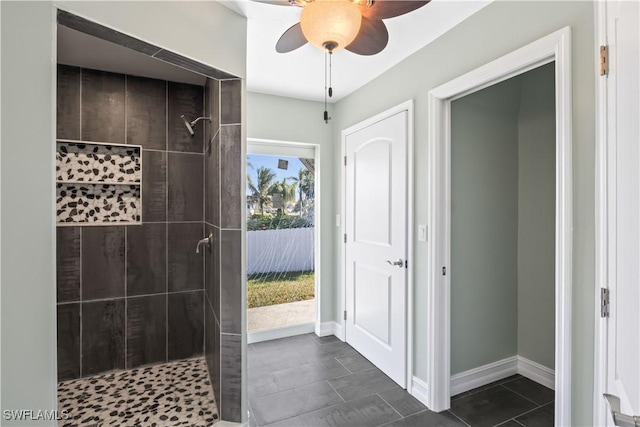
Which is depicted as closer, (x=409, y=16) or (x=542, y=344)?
(x=409, y=16)

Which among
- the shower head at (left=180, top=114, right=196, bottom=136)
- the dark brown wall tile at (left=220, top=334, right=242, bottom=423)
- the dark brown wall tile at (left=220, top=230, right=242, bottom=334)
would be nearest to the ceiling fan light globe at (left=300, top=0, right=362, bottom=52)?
the dark brown wall tile at (left=220, top=230, right=242, bottom=334)

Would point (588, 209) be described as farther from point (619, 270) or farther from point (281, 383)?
point (281, 383)

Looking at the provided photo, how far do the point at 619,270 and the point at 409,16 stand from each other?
170cm

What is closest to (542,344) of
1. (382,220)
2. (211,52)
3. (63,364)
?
(382,220)

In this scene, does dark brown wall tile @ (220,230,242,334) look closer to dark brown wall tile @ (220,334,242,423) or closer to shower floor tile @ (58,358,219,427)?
dark brown wall tile @ (220,334,242,423)

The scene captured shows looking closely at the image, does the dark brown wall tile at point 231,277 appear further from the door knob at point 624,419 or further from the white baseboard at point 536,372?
the white baseboard at point 536,372

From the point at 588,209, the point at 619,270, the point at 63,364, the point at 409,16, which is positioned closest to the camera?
the point at 619,270

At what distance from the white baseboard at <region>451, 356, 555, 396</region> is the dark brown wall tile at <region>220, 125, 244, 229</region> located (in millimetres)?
1959

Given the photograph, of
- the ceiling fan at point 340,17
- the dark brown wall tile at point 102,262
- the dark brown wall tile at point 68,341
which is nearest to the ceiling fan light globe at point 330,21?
the ceiling fan at point 340,17

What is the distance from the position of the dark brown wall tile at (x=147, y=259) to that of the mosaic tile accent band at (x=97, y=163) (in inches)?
17.4

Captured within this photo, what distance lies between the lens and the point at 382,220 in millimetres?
2650

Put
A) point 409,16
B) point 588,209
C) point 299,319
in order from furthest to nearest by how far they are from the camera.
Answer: point 299,319
point 409,16
point 588,209

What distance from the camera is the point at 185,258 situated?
2803mm

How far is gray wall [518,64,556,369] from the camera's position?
245 cm
